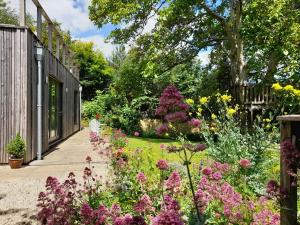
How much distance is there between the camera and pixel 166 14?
15523 mm

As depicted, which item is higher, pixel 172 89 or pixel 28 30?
pixel 28 30

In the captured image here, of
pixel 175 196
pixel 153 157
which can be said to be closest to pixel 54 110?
pixel 153 157

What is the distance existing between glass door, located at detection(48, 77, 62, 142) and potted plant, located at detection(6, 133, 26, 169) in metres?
4.13

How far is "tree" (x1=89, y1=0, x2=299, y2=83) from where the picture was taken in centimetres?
1591

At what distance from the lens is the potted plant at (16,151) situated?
25.6 feet

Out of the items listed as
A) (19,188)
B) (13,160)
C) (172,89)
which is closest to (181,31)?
(13,160)

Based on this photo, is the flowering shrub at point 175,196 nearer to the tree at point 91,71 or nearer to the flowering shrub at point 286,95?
the flowering shrub at point 286,95

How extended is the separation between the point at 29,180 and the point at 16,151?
1536 mm

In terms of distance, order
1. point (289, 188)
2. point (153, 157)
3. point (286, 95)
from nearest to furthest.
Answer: point (289, 188), point (286, 95), point (153, 157)

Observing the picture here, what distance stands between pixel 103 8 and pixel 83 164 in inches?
419

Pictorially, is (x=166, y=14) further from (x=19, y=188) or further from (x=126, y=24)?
(x=19, y=188)

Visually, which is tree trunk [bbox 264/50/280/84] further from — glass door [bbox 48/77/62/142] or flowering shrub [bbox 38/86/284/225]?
flowering shrub [bbox 38/86/284/225]

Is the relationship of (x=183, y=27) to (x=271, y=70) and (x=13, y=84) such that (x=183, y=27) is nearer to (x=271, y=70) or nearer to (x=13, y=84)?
(x=271, y=70)

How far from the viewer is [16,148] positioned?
7.80 meters
